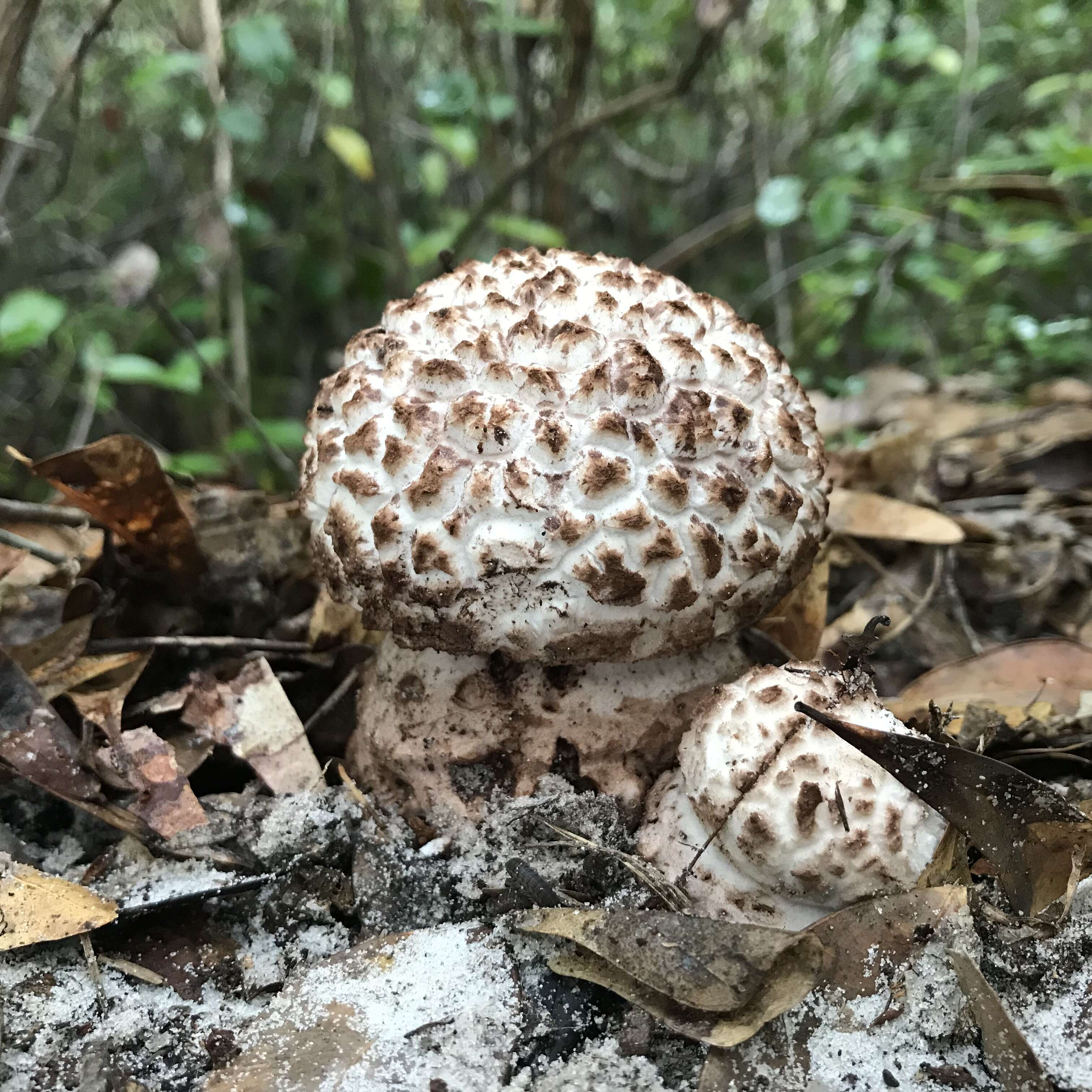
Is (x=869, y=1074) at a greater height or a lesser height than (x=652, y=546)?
lesser

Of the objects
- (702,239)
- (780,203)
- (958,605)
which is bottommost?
(958,605)

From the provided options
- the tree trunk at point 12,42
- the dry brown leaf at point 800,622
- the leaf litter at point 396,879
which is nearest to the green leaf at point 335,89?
the tree trunk at point 12,42

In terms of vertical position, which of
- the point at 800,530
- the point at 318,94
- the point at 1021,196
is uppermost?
the point at 318,94

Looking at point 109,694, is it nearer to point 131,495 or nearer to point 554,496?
point 131,495

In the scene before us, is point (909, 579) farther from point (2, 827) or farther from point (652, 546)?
point (2, 827)

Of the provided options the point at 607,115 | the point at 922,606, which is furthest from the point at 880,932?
the point at 607,115

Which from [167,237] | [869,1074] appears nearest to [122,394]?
[167,237]

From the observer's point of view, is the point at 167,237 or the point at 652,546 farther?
the point at 167,237
